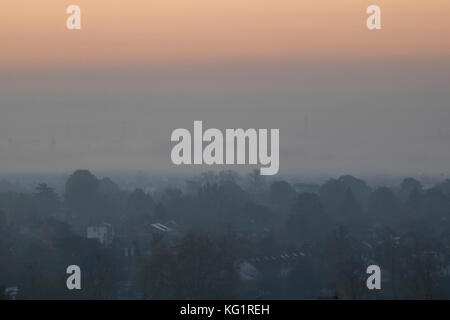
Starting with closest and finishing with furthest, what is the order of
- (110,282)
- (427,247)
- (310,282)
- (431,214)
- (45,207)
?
(110,282) → (310,282) → (427,247) → (431,214) → (45,207)

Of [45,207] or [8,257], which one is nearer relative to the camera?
[8,257]

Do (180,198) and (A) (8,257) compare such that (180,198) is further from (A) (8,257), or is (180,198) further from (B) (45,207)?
(A) (8,257)
